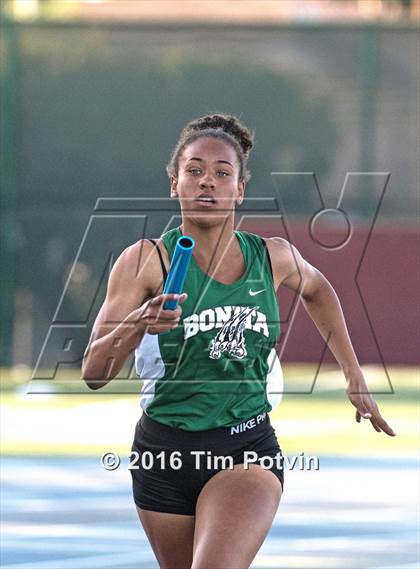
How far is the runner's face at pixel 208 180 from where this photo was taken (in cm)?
524

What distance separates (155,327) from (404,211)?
41.4 ft

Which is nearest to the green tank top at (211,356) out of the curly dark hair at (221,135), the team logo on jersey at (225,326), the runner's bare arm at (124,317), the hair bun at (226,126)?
the team logo on jersey at (225,326)

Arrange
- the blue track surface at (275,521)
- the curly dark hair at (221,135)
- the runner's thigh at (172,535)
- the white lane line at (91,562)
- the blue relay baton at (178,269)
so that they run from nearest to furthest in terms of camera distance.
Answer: the blue relay baton at (178,269) → the runner's thigh at (172,535) → the curly dark hair at (221,135) → the white lane line at (91,562) → the blue track surface at (275,521)

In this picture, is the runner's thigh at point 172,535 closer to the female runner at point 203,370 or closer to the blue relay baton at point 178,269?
the female runner at point 203,370

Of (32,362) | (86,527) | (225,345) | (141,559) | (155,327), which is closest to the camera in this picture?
(155,327)

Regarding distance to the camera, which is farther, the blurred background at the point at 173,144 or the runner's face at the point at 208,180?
the blurred background at the point at 173,144

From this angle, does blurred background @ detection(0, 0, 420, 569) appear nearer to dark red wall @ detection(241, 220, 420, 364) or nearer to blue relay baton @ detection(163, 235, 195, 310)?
dark red wall @ detection(241, 220, 420, 364)

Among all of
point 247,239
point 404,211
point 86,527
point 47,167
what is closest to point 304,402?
point 404,211

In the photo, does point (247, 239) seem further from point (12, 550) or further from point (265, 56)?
point (265, 56)

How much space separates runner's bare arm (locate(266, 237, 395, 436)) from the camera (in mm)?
5516

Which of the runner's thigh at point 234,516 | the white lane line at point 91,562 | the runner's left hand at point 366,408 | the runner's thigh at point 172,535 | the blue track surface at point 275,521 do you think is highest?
the runner's left hand at point 366,408

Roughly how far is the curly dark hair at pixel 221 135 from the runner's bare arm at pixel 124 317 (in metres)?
0.45

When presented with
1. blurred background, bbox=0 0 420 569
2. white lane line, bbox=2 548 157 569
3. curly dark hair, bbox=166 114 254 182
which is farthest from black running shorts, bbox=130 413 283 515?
blurred background, bbox=0 0 420 569

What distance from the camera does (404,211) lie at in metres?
17.0
